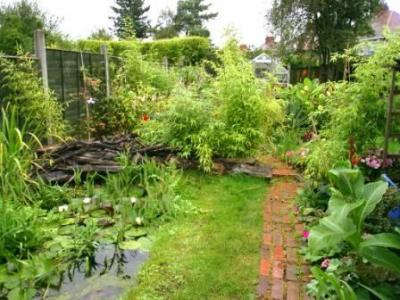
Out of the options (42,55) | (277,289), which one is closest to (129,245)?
(277,289)

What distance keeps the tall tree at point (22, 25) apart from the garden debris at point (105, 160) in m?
1.99

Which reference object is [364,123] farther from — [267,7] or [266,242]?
[267,7]

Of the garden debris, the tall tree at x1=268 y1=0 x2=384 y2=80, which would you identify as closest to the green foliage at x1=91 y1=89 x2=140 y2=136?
the garden debris

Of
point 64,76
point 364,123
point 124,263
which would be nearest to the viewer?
point 124,263

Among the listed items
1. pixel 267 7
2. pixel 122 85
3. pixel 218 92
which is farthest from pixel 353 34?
pixel 218 92

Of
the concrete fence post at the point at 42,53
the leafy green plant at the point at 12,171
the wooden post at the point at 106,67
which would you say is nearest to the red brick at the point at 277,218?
the leafy green plant at the point at 12,171

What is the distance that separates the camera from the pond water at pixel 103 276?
2461 millimetres

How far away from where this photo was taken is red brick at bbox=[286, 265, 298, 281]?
256cm

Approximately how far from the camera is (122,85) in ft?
26.4

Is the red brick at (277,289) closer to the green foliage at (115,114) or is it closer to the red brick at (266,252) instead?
the red brick at (266,252)

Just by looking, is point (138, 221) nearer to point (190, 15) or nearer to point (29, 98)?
point (29, 98)

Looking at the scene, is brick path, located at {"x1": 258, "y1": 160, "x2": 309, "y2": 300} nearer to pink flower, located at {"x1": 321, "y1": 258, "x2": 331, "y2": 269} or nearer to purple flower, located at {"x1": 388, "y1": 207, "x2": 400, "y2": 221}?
pink flower, located at {"x1": 321, "y1": 258, "x2": 331, "y2": 269}

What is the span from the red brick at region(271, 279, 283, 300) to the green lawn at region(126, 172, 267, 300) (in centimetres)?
12

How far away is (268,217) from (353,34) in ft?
39.6
